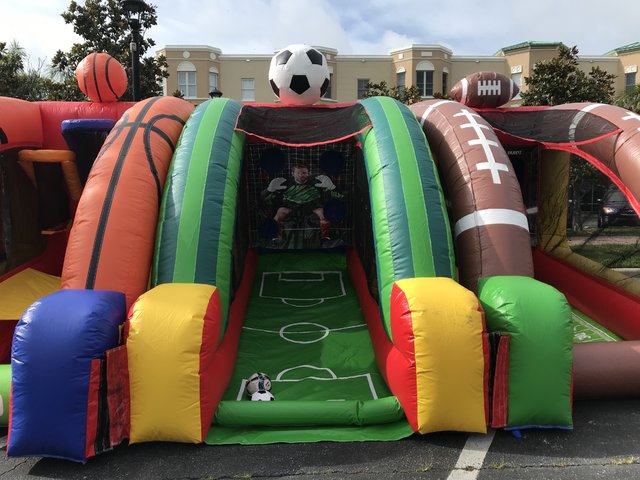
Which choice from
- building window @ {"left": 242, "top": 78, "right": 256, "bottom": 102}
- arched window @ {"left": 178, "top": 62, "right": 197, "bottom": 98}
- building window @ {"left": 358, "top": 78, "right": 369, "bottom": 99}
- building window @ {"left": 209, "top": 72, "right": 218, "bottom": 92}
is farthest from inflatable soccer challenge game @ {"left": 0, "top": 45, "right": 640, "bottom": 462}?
arched window @ {"left": 178, "top": 62, "right": 197, "bottom": 98}

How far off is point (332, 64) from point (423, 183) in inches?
740

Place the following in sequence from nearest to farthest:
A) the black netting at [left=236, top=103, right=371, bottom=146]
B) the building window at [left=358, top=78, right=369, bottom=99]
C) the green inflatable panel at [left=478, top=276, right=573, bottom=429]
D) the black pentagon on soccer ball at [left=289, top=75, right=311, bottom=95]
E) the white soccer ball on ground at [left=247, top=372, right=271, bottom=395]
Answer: the green inflatable panel at [left=478, top=276, right=573, bottom=429]
the white soccer ball on ground at [left=247, top=372, right=271, bottom=395]
the black netting at [left=236, top=103, right=371, bottom=146]
the black pentagon on soccer ball at [left=289, top=75, right=311, bottom=95]
the building window at [left=358, top=78, right=369, bottom=99]

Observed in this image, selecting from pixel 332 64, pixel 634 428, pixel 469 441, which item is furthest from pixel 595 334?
pixel 332 64

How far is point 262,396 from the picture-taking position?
3.08 m

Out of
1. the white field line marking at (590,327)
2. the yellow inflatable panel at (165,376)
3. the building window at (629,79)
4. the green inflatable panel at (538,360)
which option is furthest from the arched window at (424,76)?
the yellow inflatable panel at (165,376)

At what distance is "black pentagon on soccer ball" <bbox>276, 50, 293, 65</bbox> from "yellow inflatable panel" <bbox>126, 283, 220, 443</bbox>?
9.78 feet

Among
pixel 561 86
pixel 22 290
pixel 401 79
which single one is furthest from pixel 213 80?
pixel 22 290

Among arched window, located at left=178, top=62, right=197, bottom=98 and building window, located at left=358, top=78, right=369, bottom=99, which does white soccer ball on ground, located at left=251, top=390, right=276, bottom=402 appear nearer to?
building window, located at left=358, top=78, right=369, bottom=99

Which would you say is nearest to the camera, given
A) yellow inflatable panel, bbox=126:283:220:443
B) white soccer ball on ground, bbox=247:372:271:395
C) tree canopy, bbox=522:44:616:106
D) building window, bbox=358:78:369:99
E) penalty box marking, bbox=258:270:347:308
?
yellow inflatable panel, bbox=126:283:220:443

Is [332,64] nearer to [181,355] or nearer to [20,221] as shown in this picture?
[20,221]

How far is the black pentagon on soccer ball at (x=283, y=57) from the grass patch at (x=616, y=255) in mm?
3842

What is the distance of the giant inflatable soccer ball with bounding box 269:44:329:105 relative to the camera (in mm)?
4621

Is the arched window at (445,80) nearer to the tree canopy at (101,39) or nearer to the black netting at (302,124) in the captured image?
the tree canopy at (101,39)

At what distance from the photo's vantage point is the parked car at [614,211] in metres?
5.02
